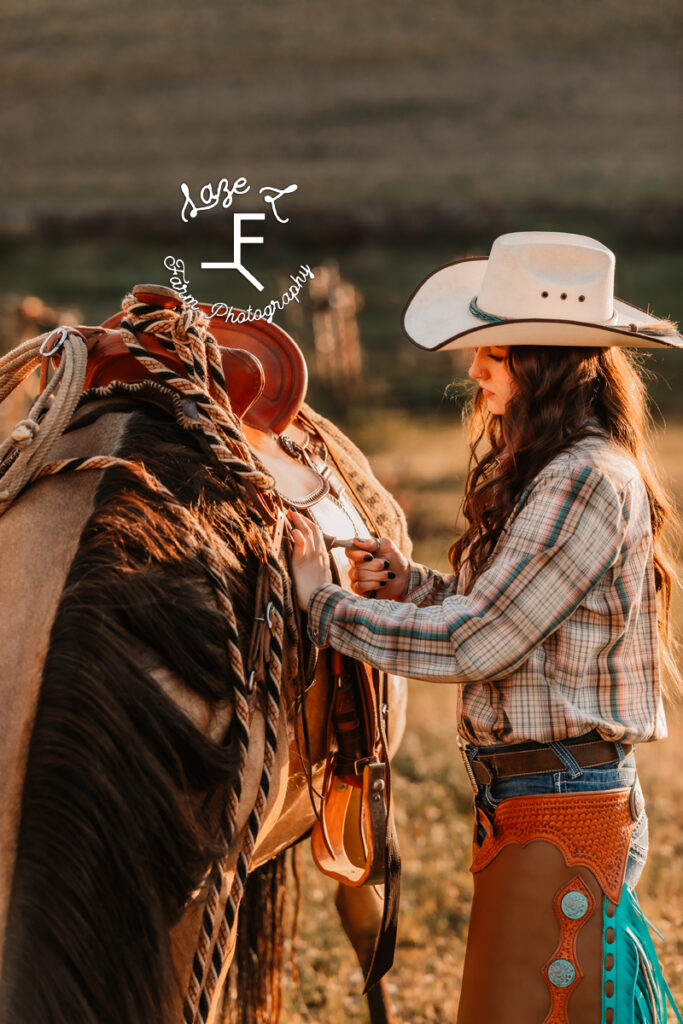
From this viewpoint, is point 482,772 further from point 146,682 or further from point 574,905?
point 146,682

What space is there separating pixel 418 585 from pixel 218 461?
0.61 metres

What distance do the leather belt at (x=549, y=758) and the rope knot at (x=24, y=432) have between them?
93 cm

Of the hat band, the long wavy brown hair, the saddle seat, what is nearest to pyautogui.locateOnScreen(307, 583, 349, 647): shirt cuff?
the saddle seat

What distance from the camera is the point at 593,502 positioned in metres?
1.62

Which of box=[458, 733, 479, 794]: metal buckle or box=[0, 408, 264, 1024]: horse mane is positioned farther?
box=[458, 733, 479, 794]: metal buckle

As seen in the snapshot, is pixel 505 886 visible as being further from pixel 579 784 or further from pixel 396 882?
pixel 396 882

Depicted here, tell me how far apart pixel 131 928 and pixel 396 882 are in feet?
3.11

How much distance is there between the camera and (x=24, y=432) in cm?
154

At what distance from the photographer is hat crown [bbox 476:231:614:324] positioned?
1784mm

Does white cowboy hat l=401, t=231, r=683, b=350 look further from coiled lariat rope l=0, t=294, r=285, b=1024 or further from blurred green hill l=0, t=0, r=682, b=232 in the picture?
blurred green hill l=0, t=0, r=682, b=232

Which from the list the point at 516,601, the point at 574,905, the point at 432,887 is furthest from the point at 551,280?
the point at 432,887

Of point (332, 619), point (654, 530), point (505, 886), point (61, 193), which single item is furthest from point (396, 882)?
point (61, 193)

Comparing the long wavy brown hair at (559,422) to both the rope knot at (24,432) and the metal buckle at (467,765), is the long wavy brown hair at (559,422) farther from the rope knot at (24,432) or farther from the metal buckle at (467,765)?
the rope knot at (24,432)

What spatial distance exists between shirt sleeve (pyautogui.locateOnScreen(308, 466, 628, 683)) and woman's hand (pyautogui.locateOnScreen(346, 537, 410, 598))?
0.26 meters
